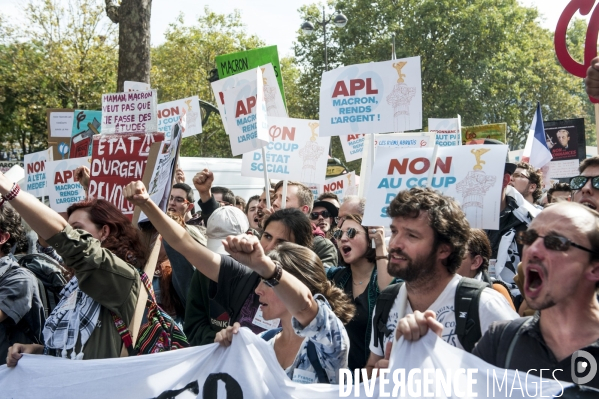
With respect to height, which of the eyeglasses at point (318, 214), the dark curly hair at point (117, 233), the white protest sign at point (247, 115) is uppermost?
the white protest sign at point (247, 115)

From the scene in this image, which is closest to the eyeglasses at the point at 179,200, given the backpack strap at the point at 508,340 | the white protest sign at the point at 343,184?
the white protest sign at the point at 343,184

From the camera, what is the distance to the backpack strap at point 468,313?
9.49 feet

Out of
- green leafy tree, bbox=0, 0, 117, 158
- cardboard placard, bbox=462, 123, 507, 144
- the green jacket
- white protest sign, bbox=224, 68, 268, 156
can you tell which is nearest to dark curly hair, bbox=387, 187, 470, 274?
the green jacket

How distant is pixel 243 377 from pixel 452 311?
0.86 meters

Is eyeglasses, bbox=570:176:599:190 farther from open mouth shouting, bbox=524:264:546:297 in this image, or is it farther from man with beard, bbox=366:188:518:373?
open mouth shouting, bbox=524:264:546:297

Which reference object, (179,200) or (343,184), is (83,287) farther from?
(343,184)

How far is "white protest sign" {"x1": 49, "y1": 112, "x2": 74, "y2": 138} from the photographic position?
31.2 ft

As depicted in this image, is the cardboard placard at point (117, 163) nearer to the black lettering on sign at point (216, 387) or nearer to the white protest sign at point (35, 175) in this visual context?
the black lettering on sign at point (216, 387)

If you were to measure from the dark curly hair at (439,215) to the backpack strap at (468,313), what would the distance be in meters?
0.16

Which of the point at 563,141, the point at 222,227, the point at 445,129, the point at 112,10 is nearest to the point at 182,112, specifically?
the point at 112,10

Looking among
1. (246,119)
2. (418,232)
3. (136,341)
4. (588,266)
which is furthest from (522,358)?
(246,119)

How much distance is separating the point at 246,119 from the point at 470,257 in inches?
146

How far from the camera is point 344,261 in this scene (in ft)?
14.9

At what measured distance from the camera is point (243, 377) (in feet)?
9.55
